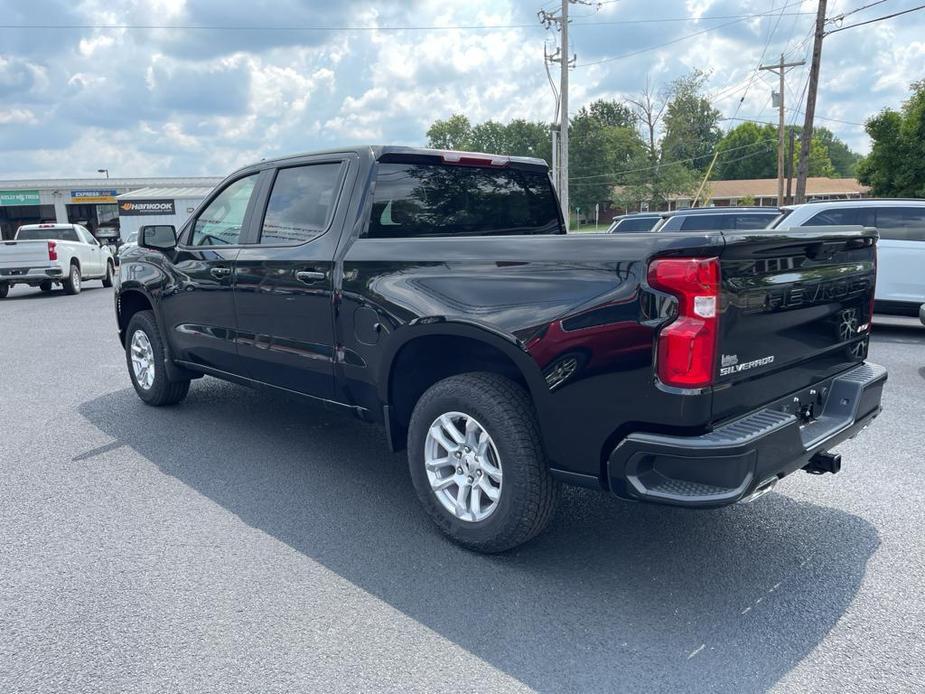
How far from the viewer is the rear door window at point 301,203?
4492mm

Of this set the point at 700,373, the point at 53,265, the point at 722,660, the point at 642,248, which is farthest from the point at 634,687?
the point at 53,265

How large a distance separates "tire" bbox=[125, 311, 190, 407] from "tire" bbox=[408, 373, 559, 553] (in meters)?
3.23

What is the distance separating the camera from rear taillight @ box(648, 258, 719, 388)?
2773 mm

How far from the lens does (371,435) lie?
18.8ft

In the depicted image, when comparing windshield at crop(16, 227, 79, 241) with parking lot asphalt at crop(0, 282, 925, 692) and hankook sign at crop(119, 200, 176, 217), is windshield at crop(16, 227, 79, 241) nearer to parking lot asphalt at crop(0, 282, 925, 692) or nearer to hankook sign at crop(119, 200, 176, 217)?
parking lot asphalt at crop(0, 282, 925, 692)

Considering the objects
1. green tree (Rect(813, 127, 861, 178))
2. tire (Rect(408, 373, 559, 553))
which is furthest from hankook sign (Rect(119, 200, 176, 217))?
green tree (Rect(813, 127, 861, 178))

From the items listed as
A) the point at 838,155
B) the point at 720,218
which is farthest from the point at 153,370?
the point at 838,155

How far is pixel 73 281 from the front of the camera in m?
19.3

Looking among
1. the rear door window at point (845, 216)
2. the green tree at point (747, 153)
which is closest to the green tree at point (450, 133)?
the green tree at point (747, 153)

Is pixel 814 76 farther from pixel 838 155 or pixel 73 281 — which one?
pixel 838 155

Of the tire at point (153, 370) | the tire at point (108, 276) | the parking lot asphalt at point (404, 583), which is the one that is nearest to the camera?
the parking lot asphalt at point (404, 583)

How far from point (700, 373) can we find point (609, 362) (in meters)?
0.35

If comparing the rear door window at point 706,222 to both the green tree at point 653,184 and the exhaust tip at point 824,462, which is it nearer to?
the exhaust tip at point 824,462

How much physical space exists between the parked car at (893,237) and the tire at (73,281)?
16.9 metres
